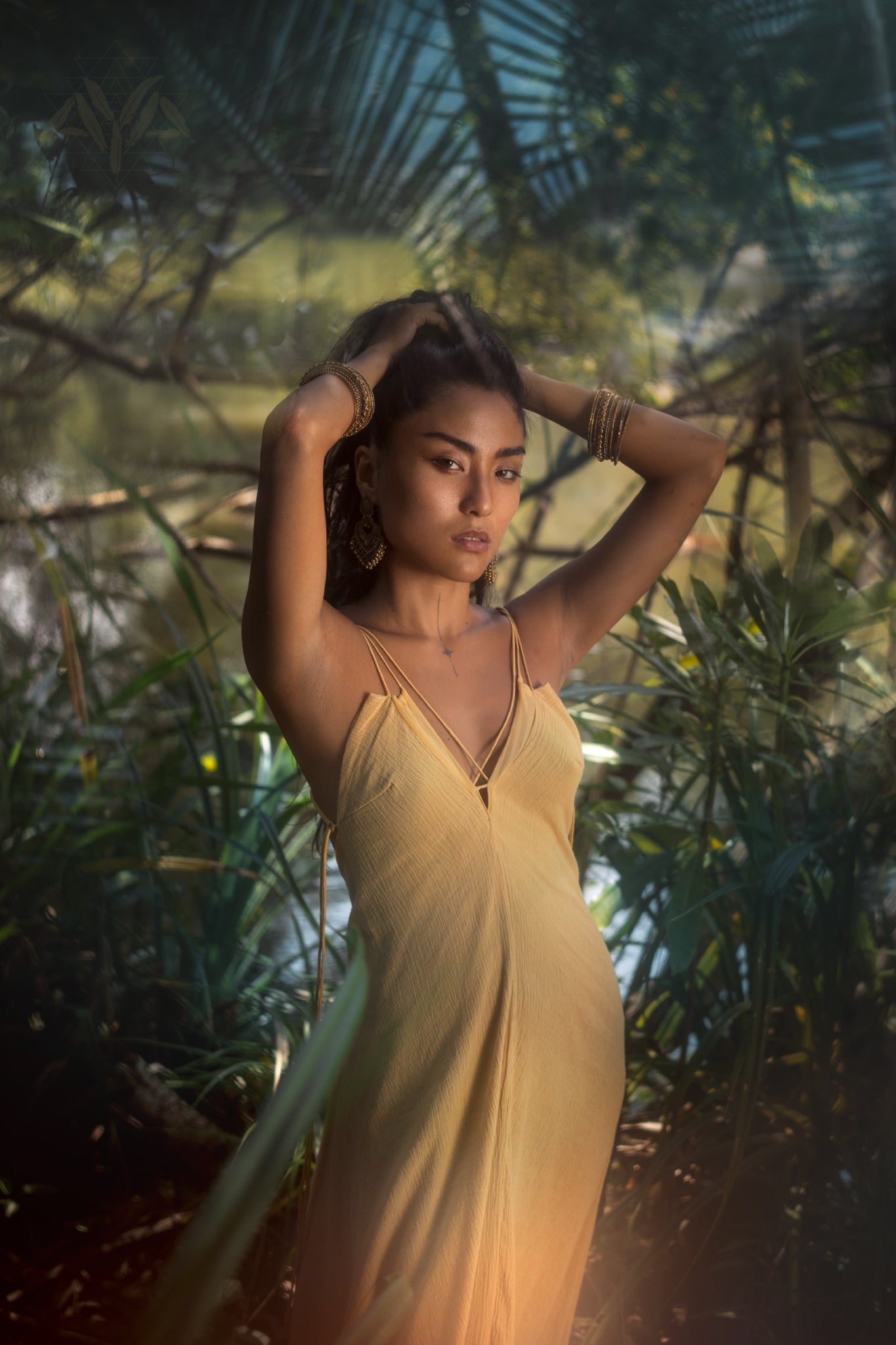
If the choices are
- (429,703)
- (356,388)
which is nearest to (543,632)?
(429,703)

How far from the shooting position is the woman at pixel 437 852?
0.62 meters

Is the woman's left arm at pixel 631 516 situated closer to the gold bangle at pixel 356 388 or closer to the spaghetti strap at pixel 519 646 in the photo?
the spaghetti strap at pixel 519 646

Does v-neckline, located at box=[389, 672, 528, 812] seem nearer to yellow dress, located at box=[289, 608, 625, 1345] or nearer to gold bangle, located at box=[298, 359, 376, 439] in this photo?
yellow dress, located at box=[289, 608, 625, 1345]

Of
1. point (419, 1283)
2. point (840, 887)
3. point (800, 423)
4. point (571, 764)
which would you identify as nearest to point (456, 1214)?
point (419, 1283)

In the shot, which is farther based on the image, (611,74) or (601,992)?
(611,74)

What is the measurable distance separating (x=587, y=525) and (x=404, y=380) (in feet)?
1.97

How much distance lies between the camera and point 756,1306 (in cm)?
78

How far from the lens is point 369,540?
70cm

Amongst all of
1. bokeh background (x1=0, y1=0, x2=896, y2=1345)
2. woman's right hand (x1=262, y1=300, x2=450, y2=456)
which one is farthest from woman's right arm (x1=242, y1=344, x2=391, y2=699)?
bokeh background (x1=0, y1=0, x2=896, y2=1345)

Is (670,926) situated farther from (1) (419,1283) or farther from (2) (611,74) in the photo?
(2) (611,74)

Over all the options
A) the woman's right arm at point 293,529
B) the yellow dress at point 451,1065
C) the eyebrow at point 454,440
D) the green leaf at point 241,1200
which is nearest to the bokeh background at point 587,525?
the green leaf at point 241,1200

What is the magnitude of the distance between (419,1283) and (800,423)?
2.60 feet

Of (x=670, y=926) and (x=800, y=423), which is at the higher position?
(x=800, y=423)

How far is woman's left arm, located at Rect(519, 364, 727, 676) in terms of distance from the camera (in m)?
0.72
